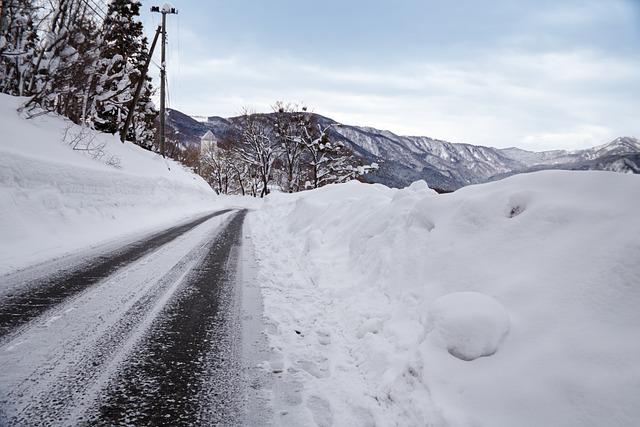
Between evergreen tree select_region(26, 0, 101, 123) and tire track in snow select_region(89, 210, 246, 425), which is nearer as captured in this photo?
tire track in snow select_region(89, 210, 246, 425)

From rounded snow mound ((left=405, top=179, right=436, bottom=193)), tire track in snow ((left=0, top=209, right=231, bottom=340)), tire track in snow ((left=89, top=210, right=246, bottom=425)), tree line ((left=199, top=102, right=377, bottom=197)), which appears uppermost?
tree line ((left=199, top=102, right=377, bottom=197))

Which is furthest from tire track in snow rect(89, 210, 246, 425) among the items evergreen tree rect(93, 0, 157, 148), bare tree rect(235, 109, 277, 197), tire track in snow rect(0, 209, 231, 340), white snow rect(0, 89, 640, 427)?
bare tree rect(235, 109, 277, 197)

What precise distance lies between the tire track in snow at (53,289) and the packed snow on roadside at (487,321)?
2325 millimetres

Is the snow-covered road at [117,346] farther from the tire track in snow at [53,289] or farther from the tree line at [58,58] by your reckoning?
the tree line at [58,58]

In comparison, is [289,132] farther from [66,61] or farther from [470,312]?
[470,312]

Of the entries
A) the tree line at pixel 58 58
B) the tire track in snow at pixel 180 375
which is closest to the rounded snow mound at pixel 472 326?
the tire track in snow at pixel 180 375

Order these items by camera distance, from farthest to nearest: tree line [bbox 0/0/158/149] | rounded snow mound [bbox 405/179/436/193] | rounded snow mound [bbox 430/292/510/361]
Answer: tree line [bbox 0/0/158/149] → rounded snow mound [bbox 405/179/436/193] → rounded snow mound [bbox 430/292/510/361]

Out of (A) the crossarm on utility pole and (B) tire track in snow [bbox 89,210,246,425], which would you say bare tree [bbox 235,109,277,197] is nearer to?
(A) the crossarm on utility pole

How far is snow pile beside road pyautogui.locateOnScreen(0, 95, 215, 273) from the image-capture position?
20.8 feet

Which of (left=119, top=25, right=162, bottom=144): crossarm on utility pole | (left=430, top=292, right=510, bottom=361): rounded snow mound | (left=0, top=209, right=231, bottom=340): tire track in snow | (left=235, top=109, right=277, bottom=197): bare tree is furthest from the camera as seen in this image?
(left=235, top=109, right=277, bottom=197): bare tree

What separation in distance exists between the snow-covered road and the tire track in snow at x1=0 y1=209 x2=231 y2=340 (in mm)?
10

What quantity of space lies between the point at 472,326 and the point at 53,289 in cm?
467

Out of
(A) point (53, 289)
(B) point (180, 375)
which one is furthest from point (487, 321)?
(A) point (53, 289)

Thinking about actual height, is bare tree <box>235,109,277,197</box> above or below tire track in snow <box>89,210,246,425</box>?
above
